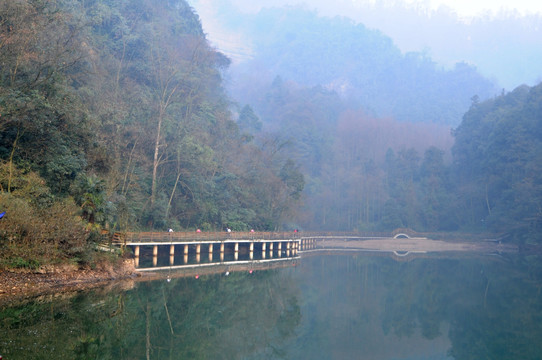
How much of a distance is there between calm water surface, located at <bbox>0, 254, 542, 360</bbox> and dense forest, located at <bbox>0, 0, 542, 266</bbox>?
411 centimetres

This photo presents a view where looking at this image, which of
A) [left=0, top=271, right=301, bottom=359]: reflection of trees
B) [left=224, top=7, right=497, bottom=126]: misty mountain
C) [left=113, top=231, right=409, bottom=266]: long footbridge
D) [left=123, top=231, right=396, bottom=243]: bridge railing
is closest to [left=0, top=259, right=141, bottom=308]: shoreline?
[left=0, top=271, right=301, bottom=359]: reflection of trees

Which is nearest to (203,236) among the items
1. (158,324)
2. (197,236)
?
(197,236)

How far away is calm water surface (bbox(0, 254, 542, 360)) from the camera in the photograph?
38.9 feet

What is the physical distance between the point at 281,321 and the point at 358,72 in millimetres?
120903

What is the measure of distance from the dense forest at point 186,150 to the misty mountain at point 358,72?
1158 cm

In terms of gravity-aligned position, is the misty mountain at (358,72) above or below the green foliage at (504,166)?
above

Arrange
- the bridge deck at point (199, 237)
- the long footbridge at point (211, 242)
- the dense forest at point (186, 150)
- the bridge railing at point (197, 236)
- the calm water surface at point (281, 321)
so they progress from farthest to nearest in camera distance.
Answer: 1. the long footbridge at point (211, 242)
2. the bridge railing at point (197, 236)
3. the bridge deck at point (199, 237)
4. the dense forest at point (186, 150)
5. the calm water surface at point (281, 321)

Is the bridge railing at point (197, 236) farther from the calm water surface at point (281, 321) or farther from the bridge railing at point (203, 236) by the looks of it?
the calm water surface at point (281, 321)

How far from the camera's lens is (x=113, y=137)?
1126 inches

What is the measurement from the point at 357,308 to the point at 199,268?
10670 mm

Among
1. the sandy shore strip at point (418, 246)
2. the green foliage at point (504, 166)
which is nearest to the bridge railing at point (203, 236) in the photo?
the sandy shore strip at point (418, 246)

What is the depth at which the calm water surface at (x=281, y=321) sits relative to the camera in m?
11.9

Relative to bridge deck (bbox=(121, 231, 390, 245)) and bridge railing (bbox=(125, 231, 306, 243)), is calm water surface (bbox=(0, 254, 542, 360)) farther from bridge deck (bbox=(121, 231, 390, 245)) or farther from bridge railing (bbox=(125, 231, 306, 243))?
bridge railing (bbox=(125, 231, 306, 243))

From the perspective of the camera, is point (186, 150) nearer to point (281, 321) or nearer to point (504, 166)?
point (281, 321)
